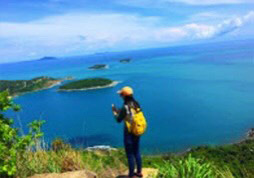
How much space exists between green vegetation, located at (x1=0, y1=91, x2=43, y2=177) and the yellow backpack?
153cm

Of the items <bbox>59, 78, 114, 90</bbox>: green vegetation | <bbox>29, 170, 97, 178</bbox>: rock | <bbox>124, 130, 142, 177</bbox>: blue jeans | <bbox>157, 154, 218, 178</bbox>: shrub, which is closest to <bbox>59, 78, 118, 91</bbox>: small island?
<bbox>59, 78, 114, 90</bbox>: green vegetation

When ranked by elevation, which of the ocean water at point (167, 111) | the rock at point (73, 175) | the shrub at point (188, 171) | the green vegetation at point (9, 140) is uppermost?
the green vegetation at point (9, 140)

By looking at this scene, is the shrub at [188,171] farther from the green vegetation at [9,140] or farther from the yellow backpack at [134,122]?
the green vegetation at [9,140]

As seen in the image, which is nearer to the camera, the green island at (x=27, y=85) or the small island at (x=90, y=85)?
the small island at (x=90, y=85)

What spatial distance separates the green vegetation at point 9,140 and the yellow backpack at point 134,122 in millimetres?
1532

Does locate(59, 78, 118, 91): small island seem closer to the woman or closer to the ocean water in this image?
the ocean water

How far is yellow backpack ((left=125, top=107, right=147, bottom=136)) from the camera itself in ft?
19.5

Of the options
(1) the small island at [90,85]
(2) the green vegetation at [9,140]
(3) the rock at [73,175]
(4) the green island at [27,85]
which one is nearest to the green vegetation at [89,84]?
(1) the small island at [90,85]

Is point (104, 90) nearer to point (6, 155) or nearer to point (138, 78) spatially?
point (138, 78)

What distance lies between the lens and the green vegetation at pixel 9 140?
17.1 feet

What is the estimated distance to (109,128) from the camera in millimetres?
54812

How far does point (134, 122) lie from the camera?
5957 mm

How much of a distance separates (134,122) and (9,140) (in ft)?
6.75

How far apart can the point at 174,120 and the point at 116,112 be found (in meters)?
51.6
